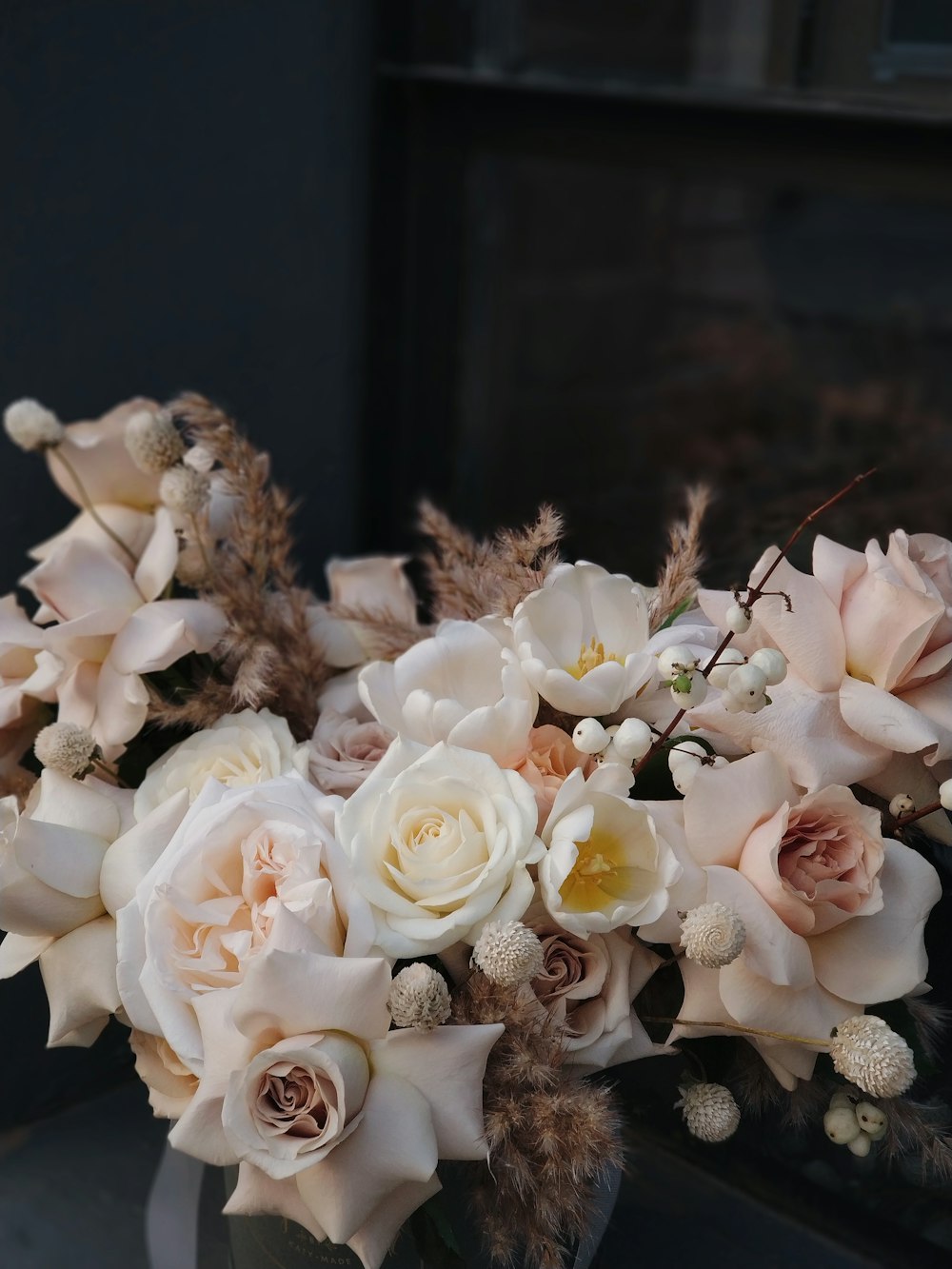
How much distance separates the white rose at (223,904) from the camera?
61 centimetres

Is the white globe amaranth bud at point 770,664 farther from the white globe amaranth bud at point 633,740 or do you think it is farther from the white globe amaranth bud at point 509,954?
the white globe amaranth bud at point 509,954

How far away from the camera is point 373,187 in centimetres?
129

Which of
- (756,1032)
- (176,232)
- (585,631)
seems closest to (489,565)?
(585,631)

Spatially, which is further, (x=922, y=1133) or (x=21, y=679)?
(x=21, y=679)

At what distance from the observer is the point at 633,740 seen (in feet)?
2.03

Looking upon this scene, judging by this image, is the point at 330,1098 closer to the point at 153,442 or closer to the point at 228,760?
the point at 228,760

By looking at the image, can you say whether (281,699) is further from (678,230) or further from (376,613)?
(678,230)

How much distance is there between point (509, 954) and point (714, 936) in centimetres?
9

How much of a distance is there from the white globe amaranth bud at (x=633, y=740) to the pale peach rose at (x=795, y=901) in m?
0.03

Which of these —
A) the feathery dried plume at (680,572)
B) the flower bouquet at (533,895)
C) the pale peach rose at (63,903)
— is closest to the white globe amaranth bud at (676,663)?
the flower bouquet at (533,895)

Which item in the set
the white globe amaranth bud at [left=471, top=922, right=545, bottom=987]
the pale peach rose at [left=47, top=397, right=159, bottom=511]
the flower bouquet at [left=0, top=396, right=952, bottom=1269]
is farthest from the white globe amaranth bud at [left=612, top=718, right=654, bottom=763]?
the pale peach rose at [left=47, top=397, right=159, bottom=511]

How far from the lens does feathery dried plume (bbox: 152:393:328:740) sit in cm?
76

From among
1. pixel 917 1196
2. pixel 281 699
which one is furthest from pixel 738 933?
pixel 917 1196

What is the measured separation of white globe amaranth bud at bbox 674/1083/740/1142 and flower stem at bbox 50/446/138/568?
0.50 meters
